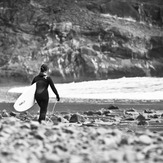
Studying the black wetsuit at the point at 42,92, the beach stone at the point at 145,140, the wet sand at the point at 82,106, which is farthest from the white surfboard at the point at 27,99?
the wet sand at the point at 82,106

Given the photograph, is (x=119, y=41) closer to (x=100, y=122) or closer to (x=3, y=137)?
(x=100, y=122)

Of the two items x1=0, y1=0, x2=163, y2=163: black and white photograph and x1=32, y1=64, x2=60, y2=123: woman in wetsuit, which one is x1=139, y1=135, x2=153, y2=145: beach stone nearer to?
x1=32, y1=64, x2=60, y2=123: woman in wetsuit

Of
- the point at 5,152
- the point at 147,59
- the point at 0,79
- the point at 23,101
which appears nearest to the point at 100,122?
the point at 23,101

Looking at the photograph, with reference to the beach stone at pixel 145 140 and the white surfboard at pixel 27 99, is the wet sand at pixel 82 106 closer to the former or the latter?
the white surfboard at pixel 27 99

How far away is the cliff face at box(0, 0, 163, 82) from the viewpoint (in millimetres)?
57500

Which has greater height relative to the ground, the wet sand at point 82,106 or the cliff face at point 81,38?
the wet sand at point 82,106

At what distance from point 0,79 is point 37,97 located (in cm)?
3960

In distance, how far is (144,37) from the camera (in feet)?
203

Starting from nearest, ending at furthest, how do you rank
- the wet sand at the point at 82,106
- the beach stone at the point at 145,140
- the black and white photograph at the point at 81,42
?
the beach stone at the point at 145,140, the wet sand at the point at 82,106, the black and white photograph at the point at 81,42

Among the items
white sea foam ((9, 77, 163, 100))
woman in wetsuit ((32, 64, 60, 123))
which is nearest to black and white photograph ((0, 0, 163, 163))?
white sea foam ((9, 77, 163, 100))

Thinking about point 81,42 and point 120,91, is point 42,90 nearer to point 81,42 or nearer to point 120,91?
point 120,91

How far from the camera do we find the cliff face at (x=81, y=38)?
5750 cm

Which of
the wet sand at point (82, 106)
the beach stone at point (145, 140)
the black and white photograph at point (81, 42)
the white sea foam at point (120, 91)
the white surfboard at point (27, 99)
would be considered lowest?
the black and white photograph at point (81, 42)

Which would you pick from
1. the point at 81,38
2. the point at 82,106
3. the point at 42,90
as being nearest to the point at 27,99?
the point at 42,90
